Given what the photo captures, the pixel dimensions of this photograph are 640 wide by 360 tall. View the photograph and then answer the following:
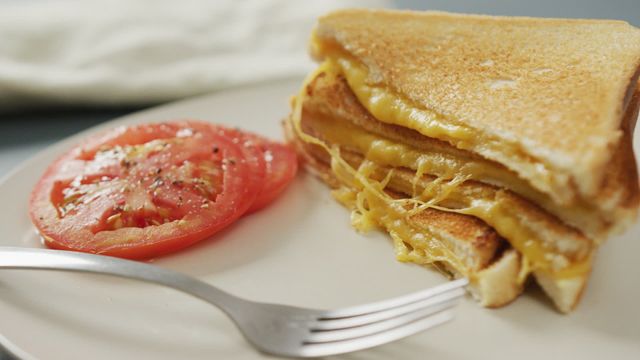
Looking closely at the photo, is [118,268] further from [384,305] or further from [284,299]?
[384,305]

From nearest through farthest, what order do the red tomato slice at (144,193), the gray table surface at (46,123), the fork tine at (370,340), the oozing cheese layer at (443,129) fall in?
the fork tine at (370,340) < the oozing cheese layer at (443,129) < the red tomato slice at (144,193) < the gray table surface at (46,123)

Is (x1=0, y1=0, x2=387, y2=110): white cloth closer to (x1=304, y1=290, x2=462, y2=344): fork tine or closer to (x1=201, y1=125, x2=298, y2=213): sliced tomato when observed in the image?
(x1=201, y1=125, x2=298, y2=213): sliced tomato

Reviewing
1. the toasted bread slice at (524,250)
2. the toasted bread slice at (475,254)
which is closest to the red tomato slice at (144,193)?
the toasted bread slice at (475,254)

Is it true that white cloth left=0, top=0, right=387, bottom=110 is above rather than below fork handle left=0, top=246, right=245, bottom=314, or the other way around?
below

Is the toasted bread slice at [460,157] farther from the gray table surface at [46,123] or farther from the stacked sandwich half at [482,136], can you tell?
the gray table surface at [46,123]

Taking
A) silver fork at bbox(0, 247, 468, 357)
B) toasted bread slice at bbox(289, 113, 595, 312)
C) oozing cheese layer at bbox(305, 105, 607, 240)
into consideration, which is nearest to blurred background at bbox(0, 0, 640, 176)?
oozing cheese layer at bbox(305, 105, 607, 240)
